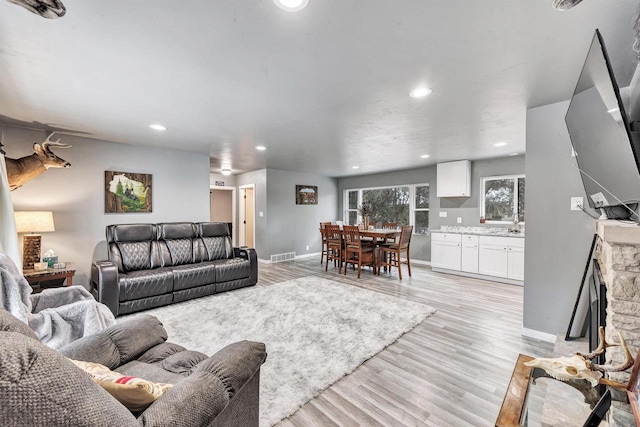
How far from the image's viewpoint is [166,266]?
12.9 feet

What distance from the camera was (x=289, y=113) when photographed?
274 cm

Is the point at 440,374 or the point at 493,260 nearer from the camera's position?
the point at 440,374

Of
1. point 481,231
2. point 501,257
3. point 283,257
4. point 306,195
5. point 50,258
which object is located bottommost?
point 283,257

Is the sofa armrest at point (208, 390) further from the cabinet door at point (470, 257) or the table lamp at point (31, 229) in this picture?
the cabinet door at point (470, 257)

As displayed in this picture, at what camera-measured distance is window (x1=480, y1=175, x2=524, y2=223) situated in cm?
492

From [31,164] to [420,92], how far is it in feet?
14.0

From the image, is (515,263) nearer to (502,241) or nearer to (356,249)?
(502,241)

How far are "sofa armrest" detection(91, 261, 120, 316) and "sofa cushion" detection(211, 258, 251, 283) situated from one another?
122 centimetres

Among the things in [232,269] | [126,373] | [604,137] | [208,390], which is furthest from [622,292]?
[232,269]

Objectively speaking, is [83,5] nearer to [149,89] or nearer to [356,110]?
[149,89]

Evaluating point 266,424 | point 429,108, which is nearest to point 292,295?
point 266,424

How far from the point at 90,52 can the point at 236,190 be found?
19.0 ft

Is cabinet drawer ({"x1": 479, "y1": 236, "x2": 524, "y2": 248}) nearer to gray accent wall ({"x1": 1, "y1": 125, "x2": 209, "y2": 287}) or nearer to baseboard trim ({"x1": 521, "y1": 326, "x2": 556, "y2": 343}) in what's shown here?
baseboard trim ({"x1": 521, "y1": 326, "x2": 556, "y2": 343})

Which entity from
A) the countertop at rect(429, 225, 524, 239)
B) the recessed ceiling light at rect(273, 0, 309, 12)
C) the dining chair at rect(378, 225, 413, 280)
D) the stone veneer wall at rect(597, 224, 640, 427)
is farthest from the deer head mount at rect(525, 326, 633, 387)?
the countertop at rect(429, 225, 524, 239)
